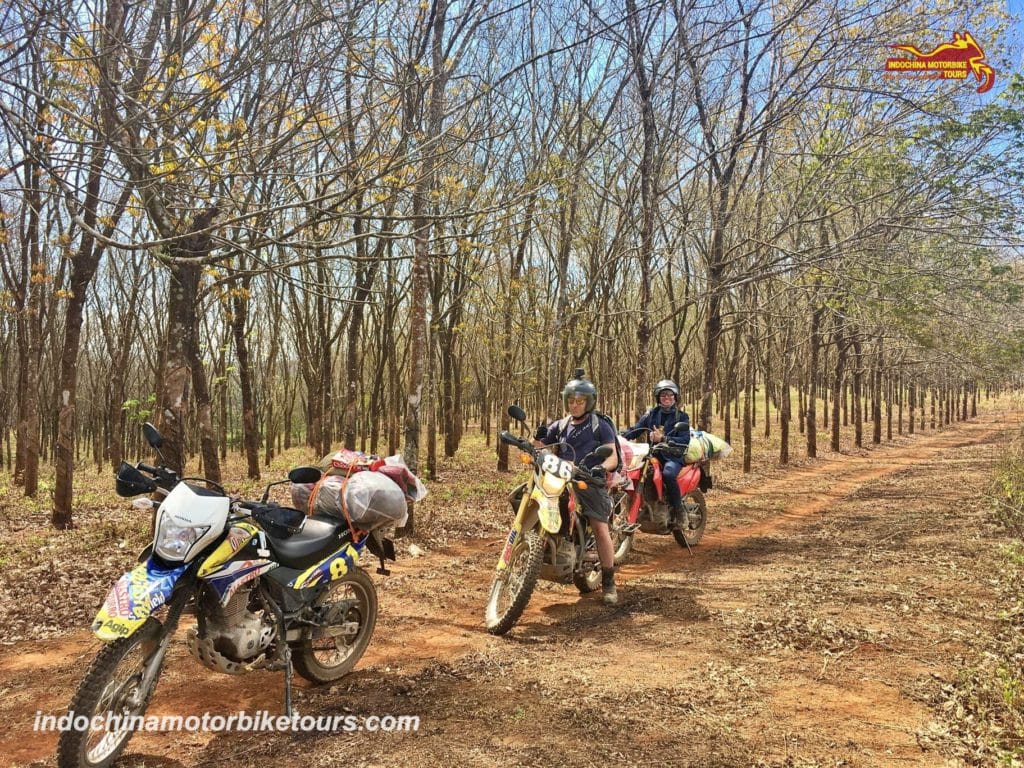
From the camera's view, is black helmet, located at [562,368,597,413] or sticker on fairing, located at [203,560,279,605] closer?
sticker on fairing, located at [203,560,279,605]

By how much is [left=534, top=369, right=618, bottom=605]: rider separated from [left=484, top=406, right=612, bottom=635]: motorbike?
0.16 meters

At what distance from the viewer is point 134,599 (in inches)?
120

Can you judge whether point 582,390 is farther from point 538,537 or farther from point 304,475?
point 304,475

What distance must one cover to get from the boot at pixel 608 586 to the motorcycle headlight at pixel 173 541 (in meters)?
3.66

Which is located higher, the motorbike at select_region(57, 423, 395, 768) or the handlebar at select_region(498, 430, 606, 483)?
the handlebar at select_region(498, 430, 606, 483)

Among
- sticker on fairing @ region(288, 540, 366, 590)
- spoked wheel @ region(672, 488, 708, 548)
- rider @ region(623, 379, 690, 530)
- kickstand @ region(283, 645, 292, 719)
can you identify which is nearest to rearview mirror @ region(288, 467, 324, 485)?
sticker on fairing @ region(288, 540, 366, 590)

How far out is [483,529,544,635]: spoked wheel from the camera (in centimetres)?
492

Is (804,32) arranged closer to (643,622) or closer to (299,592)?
(643,622)

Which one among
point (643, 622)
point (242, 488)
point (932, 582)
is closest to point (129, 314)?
point (242, 488)

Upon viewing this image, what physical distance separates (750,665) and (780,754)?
1151 mm

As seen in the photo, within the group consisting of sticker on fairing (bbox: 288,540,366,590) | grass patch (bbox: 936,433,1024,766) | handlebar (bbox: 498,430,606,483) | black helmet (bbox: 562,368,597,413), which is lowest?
grass patch (bbox: 936,433,1024,766)

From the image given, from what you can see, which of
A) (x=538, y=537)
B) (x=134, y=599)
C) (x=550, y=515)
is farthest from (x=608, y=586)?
(x=134, y=599)

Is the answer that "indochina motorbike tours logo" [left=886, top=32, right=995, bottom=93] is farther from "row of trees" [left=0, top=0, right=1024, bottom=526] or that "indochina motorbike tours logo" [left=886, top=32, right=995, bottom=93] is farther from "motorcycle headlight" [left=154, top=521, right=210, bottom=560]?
"motorcycle headlight" [left=154, top=521, right=210, bottom=560]

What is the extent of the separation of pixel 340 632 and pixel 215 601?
936 millimetres
